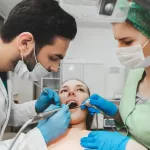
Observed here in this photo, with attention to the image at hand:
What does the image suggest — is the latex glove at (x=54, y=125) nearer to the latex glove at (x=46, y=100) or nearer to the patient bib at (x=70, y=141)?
the patient bib at (x=70, y=141)

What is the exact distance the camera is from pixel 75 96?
66.4 inches

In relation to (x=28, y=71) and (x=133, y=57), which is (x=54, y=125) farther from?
(x=133, y=57)

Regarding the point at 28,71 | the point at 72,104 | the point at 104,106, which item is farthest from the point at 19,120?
the point at 104,106

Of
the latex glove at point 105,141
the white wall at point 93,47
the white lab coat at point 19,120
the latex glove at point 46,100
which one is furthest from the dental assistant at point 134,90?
the white wall at point 93,47

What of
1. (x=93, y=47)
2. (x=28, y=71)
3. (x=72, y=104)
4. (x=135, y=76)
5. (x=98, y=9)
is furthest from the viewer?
(x=93, y=47)

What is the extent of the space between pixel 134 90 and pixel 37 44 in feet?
2.28

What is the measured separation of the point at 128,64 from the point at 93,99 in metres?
0.44

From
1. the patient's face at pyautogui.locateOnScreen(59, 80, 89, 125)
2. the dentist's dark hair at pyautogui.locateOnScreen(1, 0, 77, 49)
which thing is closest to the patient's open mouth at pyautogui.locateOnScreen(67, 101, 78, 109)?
the patient's face at pyautogui.locateOnScreen(59, 80, 89, 125)

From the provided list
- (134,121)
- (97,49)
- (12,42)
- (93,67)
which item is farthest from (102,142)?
(97,49)

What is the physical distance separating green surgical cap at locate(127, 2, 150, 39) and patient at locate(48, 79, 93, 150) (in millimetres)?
736

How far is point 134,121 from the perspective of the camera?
130 centimetres

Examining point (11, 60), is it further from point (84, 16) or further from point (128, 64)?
point (128, 64)

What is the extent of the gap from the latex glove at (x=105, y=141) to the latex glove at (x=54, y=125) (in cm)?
18

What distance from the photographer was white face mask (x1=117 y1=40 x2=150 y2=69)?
Answer: 1.19 metres
